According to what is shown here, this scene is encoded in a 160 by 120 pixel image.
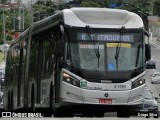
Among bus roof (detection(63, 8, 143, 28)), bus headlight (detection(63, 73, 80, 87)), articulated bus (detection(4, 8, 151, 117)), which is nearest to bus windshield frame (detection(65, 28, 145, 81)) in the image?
articulated bus (detection(4, 8, 151, 117))

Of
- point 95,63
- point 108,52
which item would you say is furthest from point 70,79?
point 108,52

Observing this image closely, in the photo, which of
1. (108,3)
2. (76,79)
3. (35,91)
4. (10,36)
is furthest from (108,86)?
(108,3)

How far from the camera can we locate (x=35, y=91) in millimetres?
21641

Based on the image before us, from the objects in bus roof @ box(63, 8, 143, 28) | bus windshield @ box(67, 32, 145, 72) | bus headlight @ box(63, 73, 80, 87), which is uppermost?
bus roof @ box(63, 8, 143, 28)

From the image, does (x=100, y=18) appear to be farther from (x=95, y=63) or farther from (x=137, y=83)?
(x=137, y=83)

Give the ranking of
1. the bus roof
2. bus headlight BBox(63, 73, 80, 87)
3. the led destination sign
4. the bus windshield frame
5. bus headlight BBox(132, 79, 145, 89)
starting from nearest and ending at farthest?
bus headlight BBox(63, 73, 80, 87) < the bus windshield frame < bus headlight BBox(132, 79, 145, 89) < the led destination sign < the bus roof

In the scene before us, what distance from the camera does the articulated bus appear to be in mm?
18016

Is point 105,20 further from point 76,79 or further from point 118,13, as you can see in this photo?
point 76,79

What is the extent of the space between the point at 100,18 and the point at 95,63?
4.89 ft

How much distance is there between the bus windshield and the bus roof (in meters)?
0.31

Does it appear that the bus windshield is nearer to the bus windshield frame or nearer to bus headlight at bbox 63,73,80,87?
the bus windshield frame

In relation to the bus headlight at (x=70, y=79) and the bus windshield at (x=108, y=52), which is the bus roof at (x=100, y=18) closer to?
the bus windshield at (x=108, y=52)

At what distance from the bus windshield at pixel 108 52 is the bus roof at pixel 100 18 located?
0.31 metres

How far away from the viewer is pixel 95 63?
18172 mm
